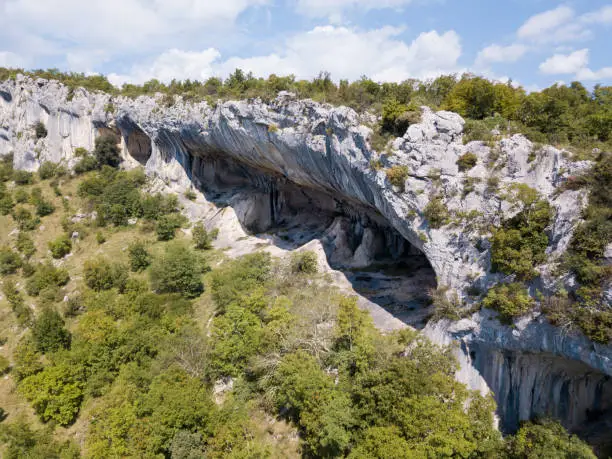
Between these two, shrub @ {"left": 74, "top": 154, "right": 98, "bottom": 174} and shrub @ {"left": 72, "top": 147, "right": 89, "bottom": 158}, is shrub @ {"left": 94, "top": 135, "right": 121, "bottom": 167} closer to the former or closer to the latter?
shrub @ {"left": 74, "top": 154, "right": 98, "bottom": 174}

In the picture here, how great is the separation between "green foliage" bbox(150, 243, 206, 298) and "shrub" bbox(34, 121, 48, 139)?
35.8 m

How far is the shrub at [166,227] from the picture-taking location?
114 ft

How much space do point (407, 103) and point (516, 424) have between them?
719 inches

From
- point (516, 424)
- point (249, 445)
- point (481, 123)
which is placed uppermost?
point (481, 123)

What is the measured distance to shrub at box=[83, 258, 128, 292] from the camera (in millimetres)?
28078

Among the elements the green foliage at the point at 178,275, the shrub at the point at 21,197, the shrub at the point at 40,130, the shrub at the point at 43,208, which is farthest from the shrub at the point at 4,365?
the shrub at the point at 40,130

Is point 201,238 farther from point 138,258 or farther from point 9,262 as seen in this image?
point 9,262

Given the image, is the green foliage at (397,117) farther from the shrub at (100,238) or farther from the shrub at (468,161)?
the shrub at (100,238)

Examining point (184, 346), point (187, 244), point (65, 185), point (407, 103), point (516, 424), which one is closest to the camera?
point (516, 424)

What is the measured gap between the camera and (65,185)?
42.9 m

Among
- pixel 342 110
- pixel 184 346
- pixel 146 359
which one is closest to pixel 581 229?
pixel 342 110

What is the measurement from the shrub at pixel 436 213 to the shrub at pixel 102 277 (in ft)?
84.7

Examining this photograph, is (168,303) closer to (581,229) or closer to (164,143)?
(164,143)

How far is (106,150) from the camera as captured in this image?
43.7 metres
